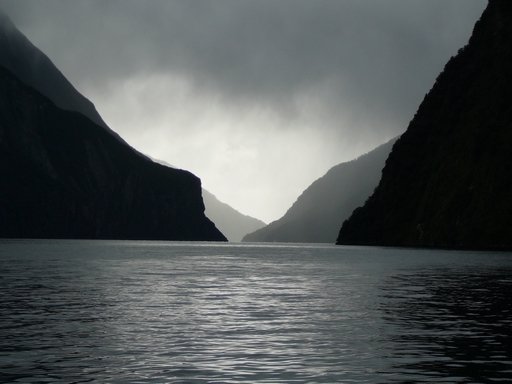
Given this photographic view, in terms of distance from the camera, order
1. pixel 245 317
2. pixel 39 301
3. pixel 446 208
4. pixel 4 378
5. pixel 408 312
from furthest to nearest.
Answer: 1. pixel 446 208
2. pixel 39 301
3. pixel 408 312
4. pixel 245 317
5. pixel 4 378

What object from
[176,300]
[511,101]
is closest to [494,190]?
[511,101]

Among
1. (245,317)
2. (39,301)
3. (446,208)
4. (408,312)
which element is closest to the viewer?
(245,317)

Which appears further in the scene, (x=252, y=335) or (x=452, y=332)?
(x=452, y=332)

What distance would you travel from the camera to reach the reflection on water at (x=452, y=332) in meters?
20.7

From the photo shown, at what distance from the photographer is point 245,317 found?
114 ft

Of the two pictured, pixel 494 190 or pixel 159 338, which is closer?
pixel 159 338

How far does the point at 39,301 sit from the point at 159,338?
53.4ft

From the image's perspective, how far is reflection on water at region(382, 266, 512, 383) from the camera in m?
20.7

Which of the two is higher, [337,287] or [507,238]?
[507,238]

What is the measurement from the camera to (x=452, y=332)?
29.2 meters

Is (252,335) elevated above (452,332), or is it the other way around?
(452,332)

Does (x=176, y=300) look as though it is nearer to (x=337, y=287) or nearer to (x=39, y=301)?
(x=39, y=301)

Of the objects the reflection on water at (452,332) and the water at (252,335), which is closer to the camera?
the water at (252,335)

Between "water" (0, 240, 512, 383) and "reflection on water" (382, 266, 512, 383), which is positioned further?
"reflection on water" (382, 266, 512, 383)
